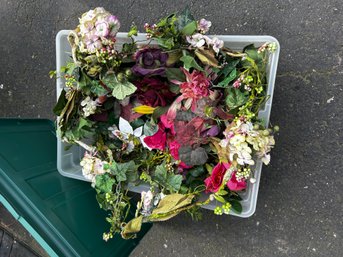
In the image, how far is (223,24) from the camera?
3.85 feet

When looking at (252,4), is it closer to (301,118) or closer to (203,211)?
(301,118)

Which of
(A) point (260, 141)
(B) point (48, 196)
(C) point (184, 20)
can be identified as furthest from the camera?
(B) point (48, 196)

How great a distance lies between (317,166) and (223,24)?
53 centimetres

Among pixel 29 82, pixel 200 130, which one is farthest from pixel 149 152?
pixel 29 82

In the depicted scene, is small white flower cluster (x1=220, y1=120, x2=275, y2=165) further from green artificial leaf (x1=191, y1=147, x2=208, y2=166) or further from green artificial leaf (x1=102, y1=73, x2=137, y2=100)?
green artificial leaf (x1=102, y1=73, x2=137, y2=100)

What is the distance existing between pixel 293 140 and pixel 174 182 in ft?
A: 1.38

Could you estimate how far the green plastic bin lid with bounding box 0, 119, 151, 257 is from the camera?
0.93m

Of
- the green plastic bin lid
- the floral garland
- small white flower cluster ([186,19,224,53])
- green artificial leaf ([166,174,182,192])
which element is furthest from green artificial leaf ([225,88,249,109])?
the green plastic bin lid

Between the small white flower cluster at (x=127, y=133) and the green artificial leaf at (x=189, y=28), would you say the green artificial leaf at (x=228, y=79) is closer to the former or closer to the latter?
the green artificial leaf at (x=189, y=28)

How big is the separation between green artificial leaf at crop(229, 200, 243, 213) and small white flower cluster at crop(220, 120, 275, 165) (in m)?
0.16

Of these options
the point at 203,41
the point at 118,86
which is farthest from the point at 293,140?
the point at 118,86

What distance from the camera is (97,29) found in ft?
2.63

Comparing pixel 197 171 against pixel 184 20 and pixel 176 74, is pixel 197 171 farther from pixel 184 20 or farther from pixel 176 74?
pixel 184 20

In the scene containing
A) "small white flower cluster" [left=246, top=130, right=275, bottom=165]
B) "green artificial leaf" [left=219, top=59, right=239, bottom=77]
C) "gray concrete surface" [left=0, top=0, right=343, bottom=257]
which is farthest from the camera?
"gray concrete surface" [left=0, top=0, right=343, bottom=257]
